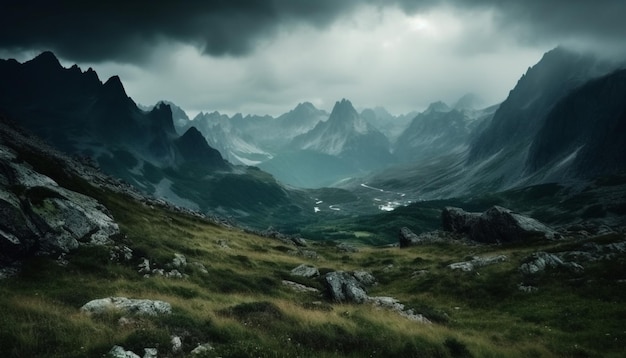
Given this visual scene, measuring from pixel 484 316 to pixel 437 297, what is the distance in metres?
7.97

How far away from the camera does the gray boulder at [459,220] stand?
9431cm

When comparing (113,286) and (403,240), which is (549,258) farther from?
(403,240)

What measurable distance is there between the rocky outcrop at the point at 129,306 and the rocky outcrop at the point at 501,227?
66.7m

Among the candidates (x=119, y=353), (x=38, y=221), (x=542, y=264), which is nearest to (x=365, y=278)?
(x=542, y=264)

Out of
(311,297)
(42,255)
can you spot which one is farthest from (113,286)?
(311,297)

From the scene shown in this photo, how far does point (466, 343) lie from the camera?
2144 centimetres

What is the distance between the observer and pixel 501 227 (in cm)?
8269

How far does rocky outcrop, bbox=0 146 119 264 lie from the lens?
95.5 feet

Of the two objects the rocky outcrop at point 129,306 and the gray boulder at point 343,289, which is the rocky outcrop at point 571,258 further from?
the rocky outcrop at point 129,306

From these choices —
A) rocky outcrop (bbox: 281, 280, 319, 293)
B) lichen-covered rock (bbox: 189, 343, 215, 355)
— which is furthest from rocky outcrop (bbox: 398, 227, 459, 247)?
lichen-covered rock (bbox: 189, 343, 215, 355)

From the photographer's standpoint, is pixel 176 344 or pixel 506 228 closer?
pixel 176 344

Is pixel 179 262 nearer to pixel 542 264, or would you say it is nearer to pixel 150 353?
pixel 150 353

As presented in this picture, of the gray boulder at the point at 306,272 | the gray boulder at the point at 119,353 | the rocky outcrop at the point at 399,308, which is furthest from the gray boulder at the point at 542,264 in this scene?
the gray boulder at the point at 119,353

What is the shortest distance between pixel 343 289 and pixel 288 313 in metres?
16.5
